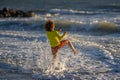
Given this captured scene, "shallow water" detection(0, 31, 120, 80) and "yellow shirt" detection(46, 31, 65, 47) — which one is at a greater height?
"yellow shirt" detection(46, 31, 65, 47)

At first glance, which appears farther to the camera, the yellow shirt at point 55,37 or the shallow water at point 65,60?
the yellow shirt at point 55,37

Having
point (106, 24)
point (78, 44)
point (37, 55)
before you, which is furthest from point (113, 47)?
point (106, 24)

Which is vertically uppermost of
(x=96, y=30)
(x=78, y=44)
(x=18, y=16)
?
(x=78, y=44)

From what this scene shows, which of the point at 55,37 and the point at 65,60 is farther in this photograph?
the point at 65,60

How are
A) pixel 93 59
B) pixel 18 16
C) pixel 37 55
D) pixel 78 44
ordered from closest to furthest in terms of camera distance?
pixel 93 59 < pixel 37 55 < pixel 78 44 < pixel 18 16

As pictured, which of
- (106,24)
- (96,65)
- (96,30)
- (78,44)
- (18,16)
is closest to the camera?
(96,65)

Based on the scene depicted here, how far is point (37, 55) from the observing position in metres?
13.5

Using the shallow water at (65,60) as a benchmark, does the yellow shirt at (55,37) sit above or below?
above

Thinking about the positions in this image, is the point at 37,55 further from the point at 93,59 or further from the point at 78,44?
the point at 78,44

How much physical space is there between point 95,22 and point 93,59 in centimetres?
1425

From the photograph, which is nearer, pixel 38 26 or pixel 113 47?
pixel 113 47

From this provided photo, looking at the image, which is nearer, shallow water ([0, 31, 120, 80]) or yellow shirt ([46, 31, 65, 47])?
shallow water ([0, 31, 120, 80])

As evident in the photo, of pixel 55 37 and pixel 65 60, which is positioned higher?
pixel 55 37

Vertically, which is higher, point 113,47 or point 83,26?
point 113,47
